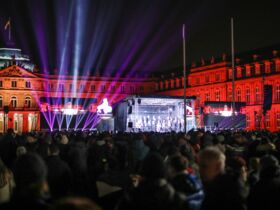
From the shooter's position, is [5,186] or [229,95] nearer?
[5,186]

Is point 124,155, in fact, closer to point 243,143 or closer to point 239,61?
point 243,143

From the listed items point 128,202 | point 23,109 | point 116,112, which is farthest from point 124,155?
point 23,109

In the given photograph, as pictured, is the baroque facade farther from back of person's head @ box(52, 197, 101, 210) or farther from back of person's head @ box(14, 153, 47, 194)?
A: back of person's head @ box(52, 197, 101, 210)

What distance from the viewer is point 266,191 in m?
6.30

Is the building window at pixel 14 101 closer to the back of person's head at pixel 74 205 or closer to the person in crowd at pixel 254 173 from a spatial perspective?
the person in crowd at pixel 254 173

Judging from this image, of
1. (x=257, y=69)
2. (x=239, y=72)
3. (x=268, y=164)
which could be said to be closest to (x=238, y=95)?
(x=239, y=72)

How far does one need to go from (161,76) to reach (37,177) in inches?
4468

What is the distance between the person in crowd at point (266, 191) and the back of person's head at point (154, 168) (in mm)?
1199

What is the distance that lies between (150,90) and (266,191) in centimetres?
11335

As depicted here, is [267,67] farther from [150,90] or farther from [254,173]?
[254,173]

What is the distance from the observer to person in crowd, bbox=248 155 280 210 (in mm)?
6195

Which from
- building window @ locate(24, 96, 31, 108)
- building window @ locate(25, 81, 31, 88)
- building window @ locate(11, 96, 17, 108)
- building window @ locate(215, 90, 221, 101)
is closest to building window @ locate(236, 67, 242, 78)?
building window @ locate(215, 90, 221, 101)

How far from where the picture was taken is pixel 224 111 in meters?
55.6

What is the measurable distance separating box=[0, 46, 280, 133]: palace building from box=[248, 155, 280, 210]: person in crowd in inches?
1753
